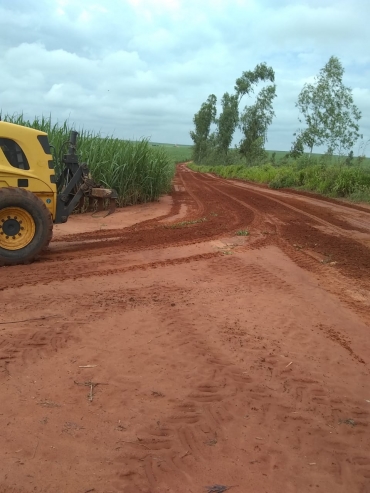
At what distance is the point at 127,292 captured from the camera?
18.8 feet

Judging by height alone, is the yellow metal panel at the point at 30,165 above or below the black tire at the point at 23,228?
above

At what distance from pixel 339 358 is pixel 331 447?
1391 mm

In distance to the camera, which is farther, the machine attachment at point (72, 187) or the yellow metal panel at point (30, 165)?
the machine attachment at point (72, 187)

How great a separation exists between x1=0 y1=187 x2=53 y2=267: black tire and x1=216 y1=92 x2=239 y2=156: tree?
47477mm

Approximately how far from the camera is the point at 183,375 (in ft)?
12.7

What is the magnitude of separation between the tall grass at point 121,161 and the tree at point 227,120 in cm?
3823

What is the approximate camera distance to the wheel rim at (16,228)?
710 cm

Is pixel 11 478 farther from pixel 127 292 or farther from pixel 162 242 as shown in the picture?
pixel 162 242

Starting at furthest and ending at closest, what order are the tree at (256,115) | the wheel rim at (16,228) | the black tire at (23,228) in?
1. the tree at (256,115)
2. the wheel rim at (16,228)
3. the black tire at (23,228)

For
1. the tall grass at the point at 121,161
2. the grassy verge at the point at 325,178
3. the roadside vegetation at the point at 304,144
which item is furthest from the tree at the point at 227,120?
the tall grass at the point at 121,161

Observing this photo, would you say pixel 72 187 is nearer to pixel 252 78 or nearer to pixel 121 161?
pixel 121 161

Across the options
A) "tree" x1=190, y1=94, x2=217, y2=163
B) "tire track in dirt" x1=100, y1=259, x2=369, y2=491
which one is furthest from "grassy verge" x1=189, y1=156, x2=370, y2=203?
"tree" x1=190, y1=94, x2=217, y2=163

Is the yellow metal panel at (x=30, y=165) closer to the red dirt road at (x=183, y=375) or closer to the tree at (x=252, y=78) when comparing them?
the red dirt road at (x=183, y=375)

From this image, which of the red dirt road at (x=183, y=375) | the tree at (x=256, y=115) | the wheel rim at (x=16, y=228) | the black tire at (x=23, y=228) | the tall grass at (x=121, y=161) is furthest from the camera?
the tree at (x=256, y=115)
